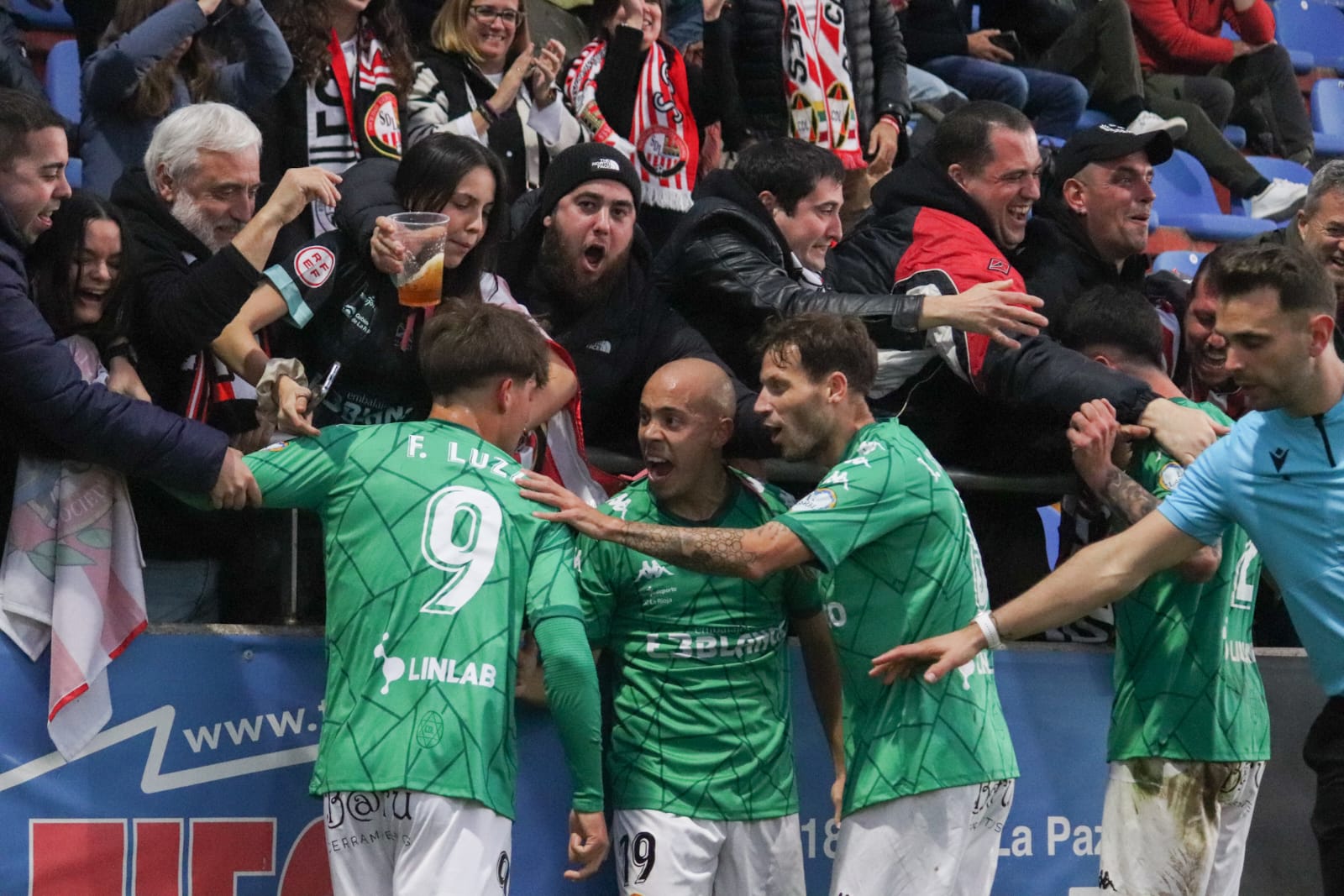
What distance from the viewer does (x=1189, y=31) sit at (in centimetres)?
1141

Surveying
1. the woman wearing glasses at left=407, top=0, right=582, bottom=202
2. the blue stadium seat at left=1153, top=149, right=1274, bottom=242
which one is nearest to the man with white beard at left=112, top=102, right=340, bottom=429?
the woman wearing glasses at left=407, top=0, right=582, bottom=202

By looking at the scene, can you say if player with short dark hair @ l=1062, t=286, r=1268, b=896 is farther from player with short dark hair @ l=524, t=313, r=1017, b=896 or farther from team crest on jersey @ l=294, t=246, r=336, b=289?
team crest on jersey @ l=294, t=246, r=336, b=289

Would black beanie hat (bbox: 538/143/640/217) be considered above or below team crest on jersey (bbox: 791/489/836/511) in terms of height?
above

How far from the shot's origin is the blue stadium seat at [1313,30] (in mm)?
13797

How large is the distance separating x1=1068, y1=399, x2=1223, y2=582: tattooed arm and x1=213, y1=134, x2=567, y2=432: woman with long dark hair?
1.75 meters

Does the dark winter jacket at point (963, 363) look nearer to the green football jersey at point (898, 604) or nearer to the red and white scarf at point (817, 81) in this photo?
the green football jersey at point (898, 604)

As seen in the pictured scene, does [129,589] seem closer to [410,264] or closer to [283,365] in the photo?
[283,365]

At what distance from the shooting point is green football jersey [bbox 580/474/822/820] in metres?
4.50

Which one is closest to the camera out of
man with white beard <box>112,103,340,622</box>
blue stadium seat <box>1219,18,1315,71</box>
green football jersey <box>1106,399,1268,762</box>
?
man with white beard <box>112,103,340,622</box>

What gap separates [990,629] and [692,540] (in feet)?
2.58

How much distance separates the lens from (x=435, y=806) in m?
4.05

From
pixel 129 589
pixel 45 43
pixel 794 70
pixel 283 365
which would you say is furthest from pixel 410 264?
pixel 45 43

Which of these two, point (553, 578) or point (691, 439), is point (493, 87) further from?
point (553, 578)

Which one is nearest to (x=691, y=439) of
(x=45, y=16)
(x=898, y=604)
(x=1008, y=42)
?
(x=898, y=604)
